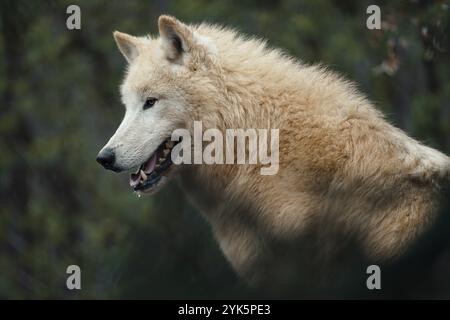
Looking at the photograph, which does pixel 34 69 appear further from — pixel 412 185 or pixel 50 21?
pixel 412 185

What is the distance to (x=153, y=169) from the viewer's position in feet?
16.2

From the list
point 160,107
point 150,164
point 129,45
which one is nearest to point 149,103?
point 160,107

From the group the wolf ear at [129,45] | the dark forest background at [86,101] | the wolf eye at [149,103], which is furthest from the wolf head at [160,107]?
the dark forest background at [86,101]

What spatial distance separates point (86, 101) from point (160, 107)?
1097 cm

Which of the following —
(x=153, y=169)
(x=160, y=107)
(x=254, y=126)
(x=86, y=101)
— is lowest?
(x=153, y=169)

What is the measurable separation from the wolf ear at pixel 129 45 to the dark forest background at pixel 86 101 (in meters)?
5.65

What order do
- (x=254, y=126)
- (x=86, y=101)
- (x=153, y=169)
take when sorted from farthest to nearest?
(x=86, y=101) → (x=153, y=169) → (x=254, y=126)

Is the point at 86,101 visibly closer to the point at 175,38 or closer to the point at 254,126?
the point at 175,38

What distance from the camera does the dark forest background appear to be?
12664 mm

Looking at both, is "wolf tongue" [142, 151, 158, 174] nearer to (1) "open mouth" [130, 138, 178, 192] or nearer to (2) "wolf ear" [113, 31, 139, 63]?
(1) "open mouth" [130, 138, 178, 192]

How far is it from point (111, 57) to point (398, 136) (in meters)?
12.1

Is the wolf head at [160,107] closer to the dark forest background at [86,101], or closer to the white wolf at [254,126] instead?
the white wolf at [254,126]
